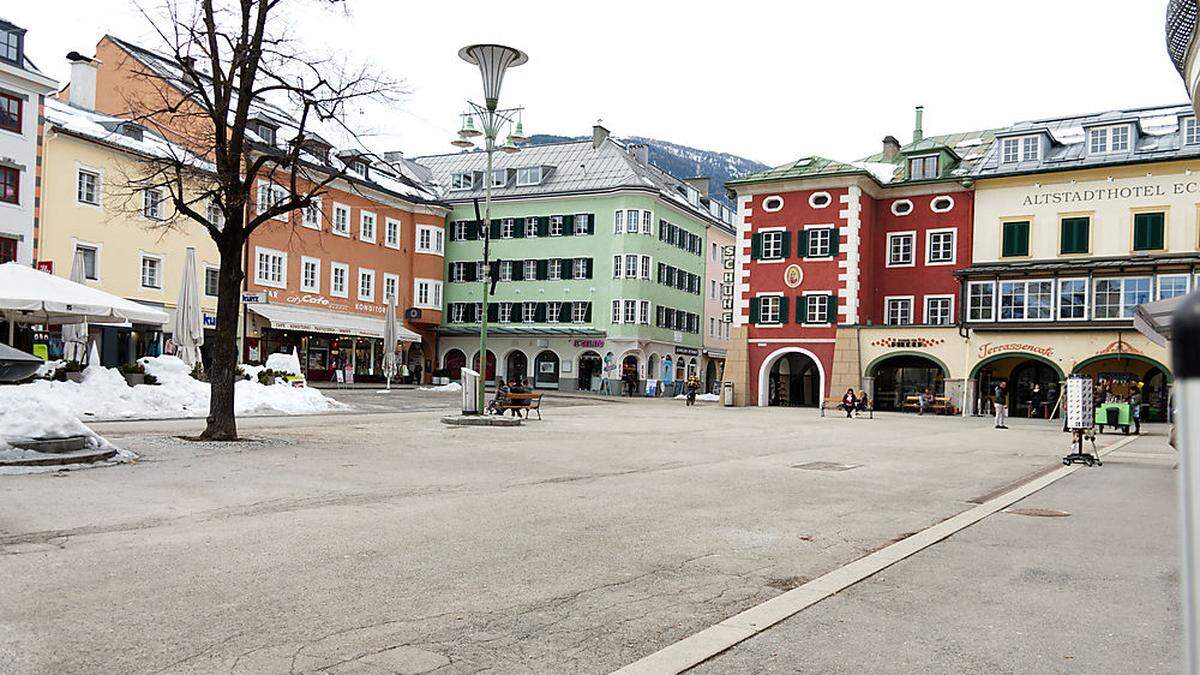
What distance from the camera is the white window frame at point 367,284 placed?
56094 mm

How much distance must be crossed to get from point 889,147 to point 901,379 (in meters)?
13.4

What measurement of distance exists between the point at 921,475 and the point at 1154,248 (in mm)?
31423

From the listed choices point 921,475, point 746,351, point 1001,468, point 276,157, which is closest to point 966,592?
point 921,475

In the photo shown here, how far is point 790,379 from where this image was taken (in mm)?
50594

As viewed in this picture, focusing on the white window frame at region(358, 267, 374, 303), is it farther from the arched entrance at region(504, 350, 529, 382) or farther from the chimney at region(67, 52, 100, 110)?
the chimney at region(67, 52, 100, 110)

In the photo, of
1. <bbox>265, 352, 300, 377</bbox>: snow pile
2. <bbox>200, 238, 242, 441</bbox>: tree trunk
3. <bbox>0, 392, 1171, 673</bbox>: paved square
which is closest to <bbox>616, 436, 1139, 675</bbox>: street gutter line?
<bbox>0, 392, 1171, 673</bbox>: paved square

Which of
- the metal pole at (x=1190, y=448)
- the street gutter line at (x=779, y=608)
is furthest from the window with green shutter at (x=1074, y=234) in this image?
the metal pole at (x=1190, y=448)

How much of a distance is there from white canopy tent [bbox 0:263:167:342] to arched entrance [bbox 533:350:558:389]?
39.0 m

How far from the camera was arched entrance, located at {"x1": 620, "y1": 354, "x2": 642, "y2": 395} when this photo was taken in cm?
5891

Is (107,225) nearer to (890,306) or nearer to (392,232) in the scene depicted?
(392,232)

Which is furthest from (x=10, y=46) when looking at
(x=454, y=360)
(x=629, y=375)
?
(x=629, y=375)

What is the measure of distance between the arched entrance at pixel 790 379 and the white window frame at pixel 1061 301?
10.3 meters

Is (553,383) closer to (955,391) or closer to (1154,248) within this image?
(955,391)

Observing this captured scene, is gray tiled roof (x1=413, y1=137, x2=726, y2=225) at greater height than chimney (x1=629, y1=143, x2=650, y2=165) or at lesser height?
lesser
